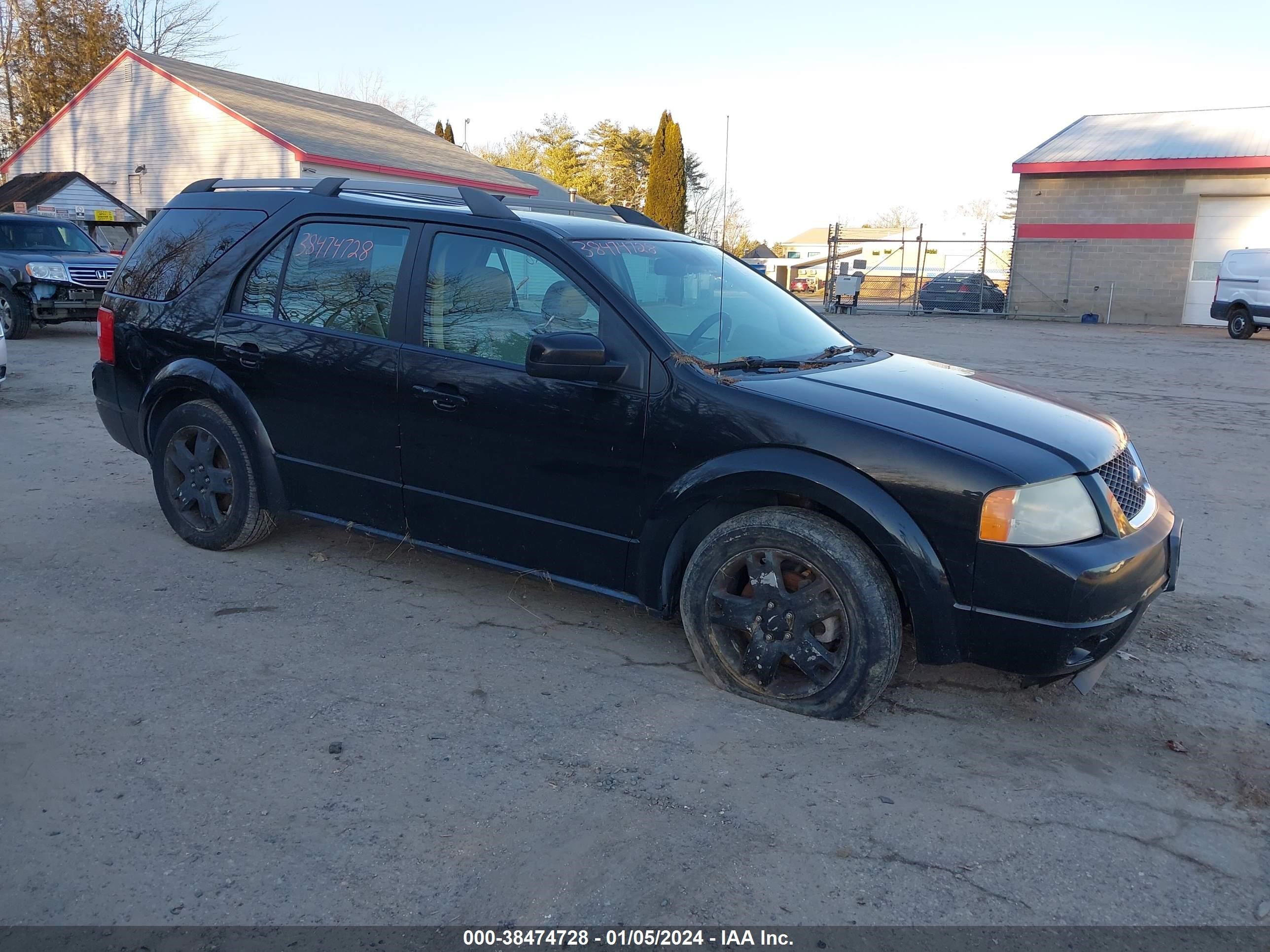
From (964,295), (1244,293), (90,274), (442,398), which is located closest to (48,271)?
(90,274)

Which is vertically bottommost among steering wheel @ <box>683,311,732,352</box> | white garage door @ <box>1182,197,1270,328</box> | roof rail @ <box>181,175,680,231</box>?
steering wheel @ <box>683,311,732,352</box>

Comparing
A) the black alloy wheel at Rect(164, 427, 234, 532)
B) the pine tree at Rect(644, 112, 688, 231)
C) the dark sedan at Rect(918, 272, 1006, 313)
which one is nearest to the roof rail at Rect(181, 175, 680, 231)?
the black alloy wheel at Rect(164, 427, 234, 532)

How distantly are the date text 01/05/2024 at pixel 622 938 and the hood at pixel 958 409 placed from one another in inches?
66.9

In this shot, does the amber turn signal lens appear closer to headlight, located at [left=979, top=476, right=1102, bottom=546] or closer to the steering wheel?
headlight, located at [left=979, top=476, right=1102, bottom=546]

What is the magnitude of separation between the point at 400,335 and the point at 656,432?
1347 mm

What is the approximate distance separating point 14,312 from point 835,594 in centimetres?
1530

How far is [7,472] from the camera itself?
6750 mm

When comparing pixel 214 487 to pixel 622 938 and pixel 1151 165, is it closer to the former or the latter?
pixel 622 938

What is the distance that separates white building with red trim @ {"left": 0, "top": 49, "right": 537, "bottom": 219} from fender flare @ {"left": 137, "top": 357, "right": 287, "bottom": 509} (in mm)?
22136

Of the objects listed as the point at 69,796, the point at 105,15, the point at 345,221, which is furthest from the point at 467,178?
the point at 69,796

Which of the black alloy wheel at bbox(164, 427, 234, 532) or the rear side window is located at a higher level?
the rear side window

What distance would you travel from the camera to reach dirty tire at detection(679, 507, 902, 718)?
131 inches

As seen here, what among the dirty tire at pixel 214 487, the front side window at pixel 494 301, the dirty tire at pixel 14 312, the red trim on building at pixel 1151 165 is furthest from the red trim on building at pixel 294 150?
the front side window at pixel 494 301

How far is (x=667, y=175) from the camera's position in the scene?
4694cm
